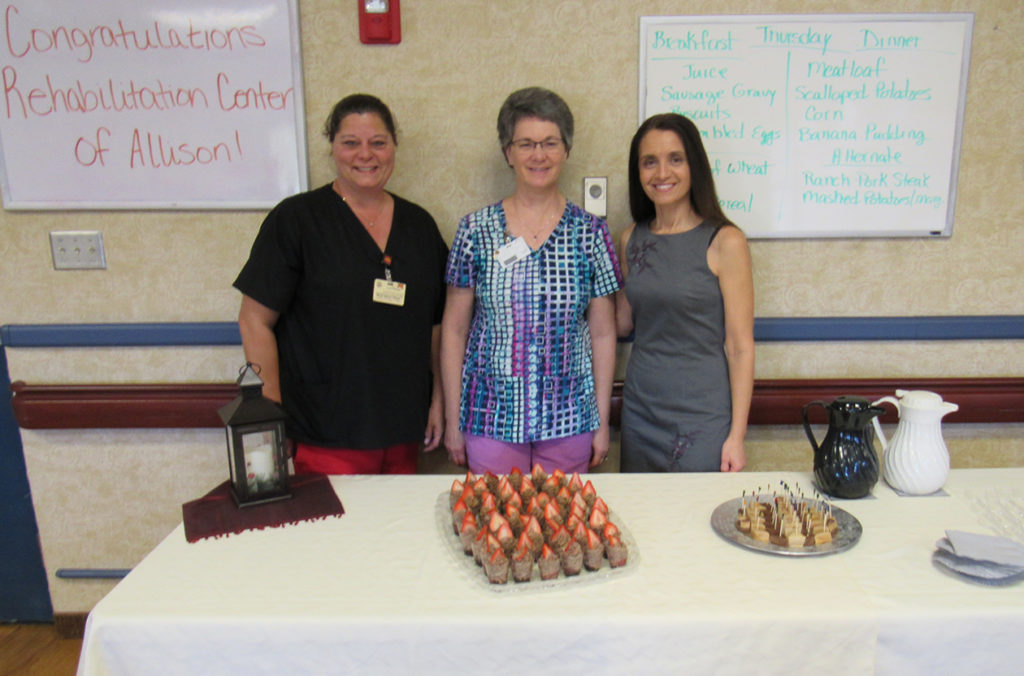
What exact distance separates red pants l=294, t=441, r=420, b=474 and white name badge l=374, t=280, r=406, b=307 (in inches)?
16.1

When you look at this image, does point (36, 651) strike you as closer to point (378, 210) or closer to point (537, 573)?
point (378, 210)

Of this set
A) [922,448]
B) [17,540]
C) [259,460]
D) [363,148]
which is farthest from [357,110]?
[17,540]

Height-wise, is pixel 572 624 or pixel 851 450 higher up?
pixel 851 450

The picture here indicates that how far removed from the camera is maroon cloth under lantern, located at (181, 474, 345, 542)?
1329 mm

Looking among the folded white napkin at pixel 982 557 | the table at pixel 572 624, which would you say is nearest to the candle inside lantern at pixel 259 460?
the table at pixel 572 624

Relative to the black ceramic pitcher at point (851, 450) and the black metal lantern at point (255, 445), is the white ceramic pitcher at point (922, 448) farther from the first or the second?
the black metal lantern at point (255, 445)

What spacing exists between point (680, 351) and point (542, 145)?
2.11 feet

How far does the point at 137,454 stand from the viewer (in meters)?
2.16

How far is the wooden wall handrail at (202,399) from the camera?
6.84 ft

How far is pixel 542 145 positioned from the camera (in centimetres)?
169

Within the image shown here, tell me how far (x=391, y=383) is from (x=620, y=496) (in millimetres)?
700

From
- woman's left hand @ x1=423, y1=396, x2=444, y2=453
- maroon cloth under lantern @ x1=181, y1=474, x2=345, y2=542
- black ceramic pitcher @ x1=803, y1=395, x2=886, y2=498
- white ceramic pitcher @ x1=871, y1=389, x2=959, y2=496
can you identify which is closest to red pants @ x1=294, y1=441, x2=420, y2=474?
woman's left hand @ x1=423, y1=396, x2=444, y2=453

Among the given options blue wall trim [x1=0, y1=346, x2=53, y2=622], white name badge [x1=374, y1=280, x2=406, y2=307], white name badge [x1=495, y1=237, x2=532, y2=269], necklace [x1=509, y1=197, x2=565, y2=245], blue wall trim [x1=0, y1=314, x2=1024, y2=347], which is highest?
necklace [x1=509, y1=197, x2=565, y2=245]

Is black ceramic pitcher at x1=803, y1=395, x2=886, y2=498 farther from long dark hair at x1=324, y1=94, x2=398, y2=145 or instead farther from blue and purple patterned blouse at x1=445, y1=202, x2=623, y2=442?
long dark hair at x1=324, y1=94, x2=398, y2=145
